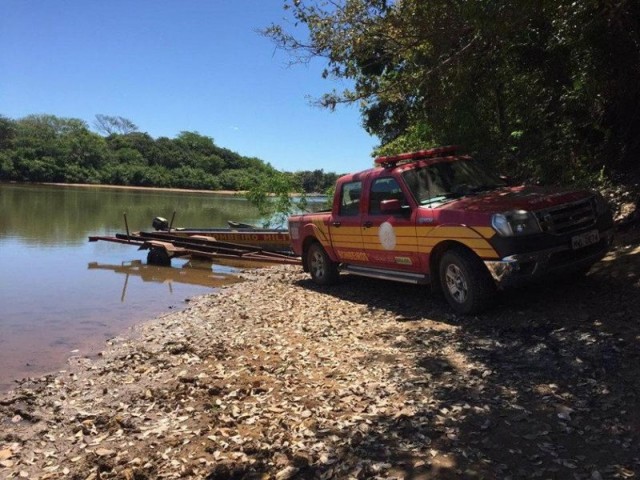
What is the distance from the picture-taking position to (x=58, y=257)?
56.1 feet

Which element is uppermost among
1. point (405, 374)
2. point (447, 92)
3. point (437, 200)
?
point (447, 92)

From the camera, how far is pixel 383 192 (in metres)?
8.22

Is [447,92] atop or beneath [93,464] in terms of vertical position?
atop


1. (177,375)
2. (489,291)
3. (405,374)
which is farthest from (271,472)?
(489,291)

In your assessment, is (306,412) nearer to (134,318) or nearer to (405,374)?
(405,374)

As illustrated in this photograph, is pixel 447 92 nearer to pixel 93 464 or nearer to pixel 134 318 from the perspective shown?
pixel 134 318

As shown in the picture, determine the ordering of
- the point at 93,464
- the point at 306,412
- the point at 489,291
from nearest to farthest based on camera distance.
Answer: the point at 93,464 → the point at 306,412 → the point at 489,291

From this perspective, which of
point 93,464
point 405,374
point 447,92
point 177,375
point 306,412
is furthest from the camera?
point 447,92

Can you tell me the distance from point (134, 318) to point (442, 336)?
19.3 ft

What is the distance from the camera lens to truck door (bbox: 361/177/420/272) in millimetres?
7559

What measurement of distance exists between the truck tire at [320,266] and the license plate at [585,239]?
4.55 m

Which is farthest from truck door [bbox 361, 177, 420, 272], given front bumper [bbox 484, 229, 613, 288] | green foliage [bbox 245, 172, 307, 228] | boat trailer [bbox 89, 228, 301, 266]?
green foliage [bbox 245, 172, 307, 228]

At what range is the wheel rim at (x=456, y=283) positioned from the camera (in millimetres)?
6750

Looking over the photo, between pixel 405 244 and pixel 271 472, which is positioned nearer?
pixel 271 472
